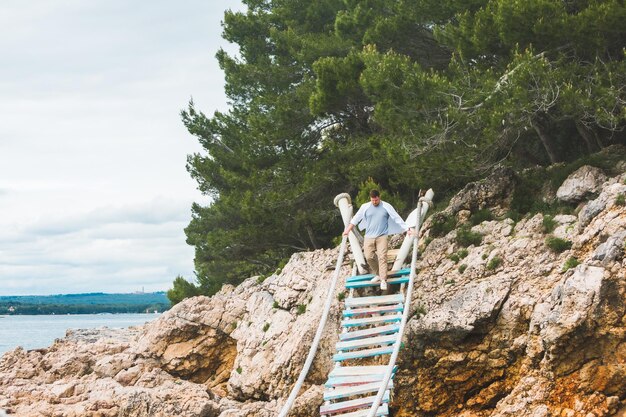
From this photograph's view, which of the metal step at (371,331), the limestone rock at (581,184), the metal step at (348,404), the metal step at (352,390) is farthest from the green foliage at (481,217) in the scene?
the metal step at (348,404)

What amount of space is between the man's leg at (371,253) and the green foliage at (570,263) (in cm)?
375

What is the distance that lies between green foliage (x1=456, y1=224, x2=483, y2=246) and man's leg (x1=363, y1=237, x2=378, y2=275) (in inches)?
78.0

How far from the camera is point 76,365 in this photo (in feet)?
73.0

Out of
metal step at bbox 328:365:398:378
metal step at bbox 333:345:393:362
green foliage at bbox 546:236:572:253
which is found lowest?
metal step at bbox 328:365:398:378

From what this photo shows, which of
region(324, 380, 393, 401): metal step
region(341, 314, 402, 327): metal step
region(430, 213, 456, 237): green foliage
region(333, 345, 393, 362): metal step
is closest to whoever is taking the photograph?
region(324, 380, 393, 401): metal step

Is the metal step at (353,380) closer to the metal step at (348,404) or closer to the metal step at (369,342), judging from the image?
the metal step at (348,404)

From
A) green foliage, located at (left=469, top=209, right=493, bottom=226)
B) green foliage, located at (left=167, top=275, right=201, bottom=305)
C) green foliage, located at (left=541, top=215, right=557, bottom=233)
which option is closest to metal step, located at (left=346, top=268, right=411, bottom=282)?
green foliage, located at (left=469, top=209, right=493, bottom=226)

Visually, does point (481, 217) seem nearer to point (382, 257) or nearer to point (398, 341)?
point (382, 257)

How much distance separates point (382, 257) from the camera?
14.9 meters

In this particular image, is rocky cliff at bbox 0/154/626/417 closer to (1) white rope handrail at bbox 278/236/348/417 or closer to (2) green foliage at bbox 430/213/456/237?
(2) green foliage at bbox 430/213/456/237

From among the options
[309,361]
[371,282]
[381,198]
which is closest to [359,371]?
[309,361]

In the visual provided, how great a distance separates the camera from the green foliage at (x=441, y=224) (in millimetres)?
16891

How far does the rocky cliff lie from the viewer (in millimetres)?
11828

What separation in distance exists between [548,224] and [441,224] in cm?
297
